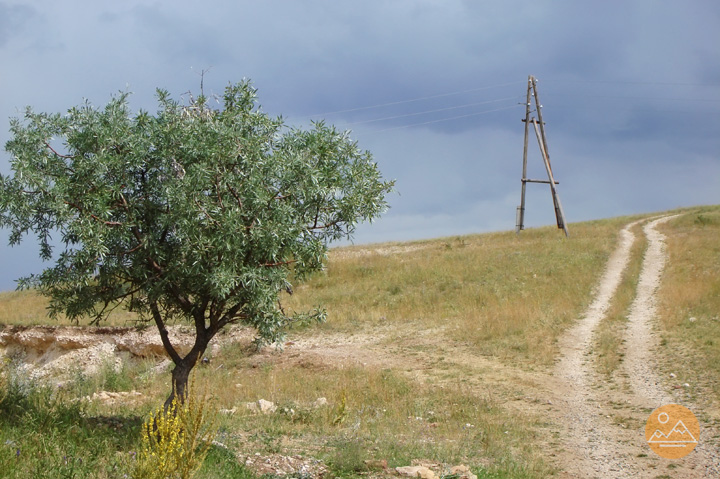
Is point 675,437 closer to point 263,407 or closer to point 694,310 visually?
point 263,407

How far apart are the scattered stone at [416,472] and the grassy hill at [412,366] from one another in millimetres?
288

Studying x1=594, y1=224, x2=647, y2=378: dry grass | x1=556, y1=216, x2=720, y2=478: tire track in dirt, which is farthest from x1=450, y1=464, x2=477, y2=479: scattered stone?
x1=594, y1=224, x2=647, y2=378: dry grass

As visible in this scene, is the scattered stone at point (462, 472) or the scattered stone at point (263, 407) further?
the scattered stone at point (263, 407)

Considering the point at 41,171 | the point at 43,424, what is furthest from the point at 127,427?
the point at 41,171

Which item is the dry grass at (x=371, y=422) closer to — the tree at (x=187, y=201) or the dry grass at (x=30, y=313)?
the tree at (x=187, y=201)

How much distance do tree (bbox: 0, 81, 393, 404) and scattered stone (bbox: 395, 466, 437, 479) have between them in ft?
7.97

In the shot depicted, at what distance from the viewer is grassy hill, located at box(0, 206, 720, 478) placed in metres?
8.16

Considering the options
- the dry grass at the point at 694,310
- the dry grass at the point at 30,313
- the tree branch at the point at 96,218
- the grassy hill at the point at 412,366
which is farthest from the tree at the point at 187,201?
the dry grass at the point at 30,313

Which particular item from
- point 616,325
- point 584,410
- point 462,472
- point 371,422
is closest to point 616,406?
point 584,410

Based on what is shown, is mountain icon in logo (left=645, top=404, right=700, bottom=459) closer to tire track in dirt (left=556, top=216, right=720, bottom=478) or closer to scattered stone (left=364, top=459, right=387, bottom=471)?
tire track in dirt (left=556, top=216, right=720, bottom=478)

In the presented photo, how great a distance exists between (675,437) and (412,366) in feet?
24.5

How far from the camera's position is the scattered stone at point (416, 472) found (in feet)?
23.0

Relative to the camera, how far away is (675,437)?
10047 millimetres

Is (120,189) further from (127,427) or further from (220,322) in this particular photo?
(127,427)
